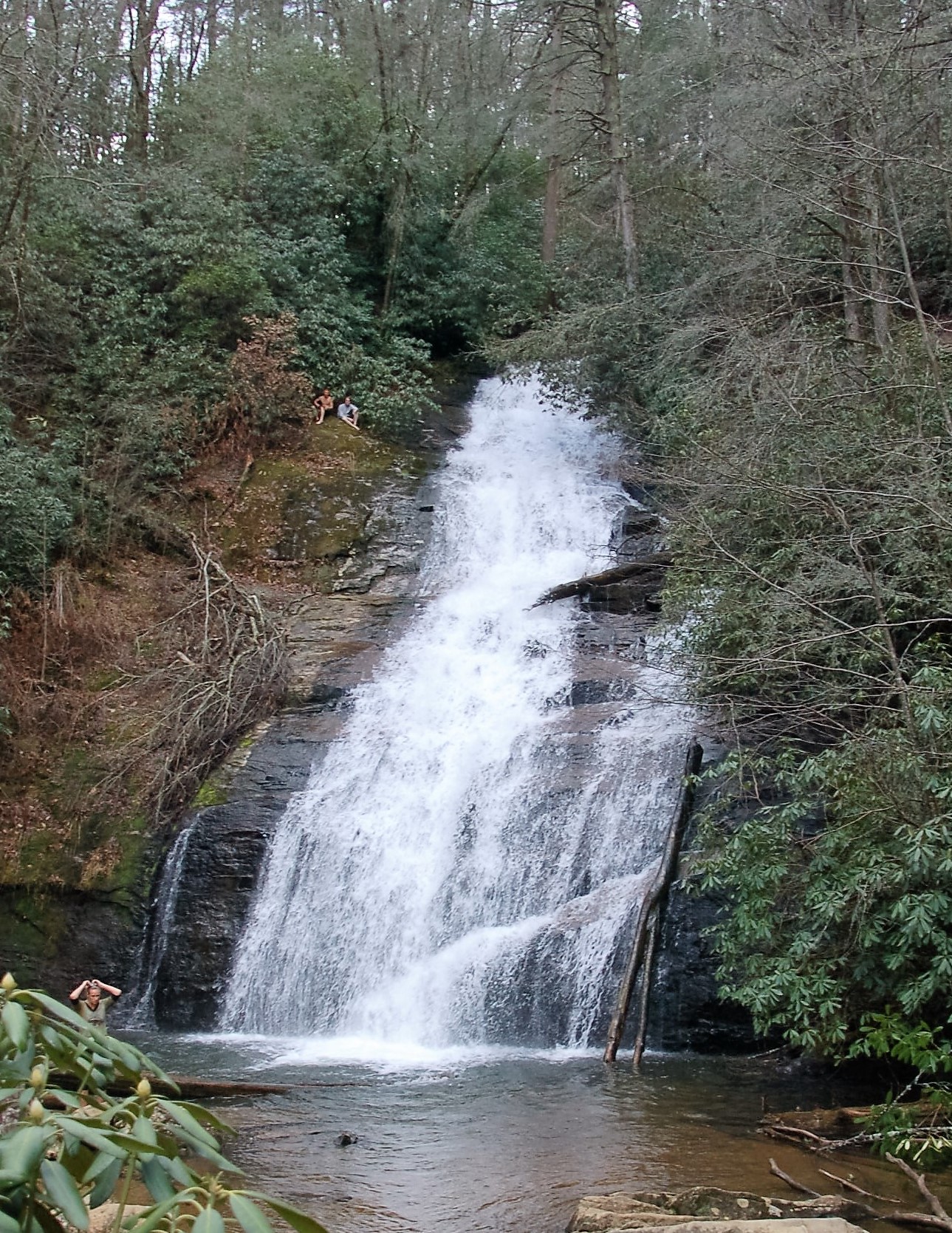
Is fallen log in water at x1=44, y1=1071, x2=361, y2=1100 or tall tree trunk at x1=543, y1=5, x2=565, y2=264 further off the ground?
tall tree trunk at x1=543, y1=5, x2=565, y2=264

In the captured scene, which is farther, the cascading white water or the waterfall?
the waterfall

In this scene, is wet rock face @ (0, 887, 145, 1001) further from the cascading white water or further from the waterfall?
the cascading white water

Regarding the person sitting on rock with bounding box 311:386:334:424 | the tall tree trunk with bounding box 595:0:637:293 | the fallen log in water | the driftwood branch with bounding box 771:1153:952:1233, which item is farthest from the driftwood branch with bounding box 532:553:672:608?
the driftwood branch with bounding box 771:1153:952:1233

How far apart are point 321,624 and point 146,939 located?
5.34 meters

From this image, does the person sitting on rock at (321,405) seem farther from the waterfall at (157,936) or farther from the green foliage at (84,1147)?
the green foliage at (84,1147)

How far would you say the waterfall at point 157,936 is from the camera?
11930 mm

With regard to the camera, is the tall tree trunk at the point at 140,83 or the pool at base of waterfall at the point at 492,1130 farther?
the tall tree trunk at the point at 140,83

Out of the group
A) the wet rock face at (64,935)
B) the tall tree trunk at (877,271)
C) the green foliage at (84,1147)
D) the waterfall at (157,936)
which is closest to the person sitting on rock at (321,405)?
the waterfall at (157,936)

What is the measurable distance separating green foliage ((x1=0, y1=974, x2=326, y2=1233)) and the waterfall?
10.9 m

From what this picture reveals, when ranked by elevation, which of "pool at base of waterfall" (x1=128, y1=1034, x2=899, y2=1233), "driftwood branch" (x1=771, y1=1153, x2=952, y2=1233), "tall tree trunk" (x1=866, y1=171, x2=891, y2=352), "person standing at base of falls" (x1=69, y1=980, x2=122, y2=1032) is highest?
"tall tree trunk" (x1=866, y1=171, x2=891, y2=352)

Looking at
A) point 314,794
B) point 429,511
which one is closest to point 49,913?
point 314,794

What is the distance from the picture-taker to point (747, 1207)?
5.20m

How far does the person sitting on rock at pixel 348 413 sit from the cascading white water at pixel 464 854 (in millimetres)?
6442

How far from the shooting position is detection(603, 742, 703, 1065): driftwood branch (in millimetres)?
9375
